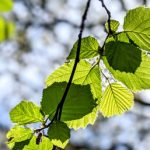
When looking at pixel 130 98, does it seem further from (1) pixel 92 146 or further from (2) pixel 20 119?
(1) pixel 92 146

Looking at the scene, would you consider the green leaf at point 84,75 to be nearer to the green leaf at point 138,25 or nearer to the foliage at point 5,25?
the green leaf at point 138,25

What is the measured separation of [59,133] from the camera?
73 centimetres

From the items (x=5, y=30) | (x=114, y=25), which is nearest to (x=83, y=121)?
(x=114, y=25)

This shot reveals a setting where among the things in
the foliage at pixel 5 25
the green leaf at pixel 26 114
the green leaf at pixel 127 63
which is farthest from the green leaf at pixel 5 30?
the green leaf at pixel 127 63

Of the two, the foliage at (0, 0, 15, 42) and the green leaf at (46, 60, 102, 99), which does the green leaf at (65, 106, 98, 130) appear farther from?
the foliage at (0, 0, 15, 42)

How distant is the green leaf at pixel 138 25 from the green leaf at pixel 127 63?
0.05ft

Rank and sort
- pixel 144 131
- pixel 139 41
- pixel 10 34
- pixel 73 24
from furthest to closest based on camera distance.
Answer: pixel 144 131
pixel 73 24
pixel 10 34
pixel 139 41

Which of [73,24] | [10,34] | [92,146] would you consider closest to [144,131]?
[92,146]

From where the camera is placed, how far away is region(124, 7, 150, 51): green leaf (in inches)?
28.0

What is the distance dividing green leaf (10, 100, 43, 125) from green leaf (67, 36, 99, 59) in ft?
0.39

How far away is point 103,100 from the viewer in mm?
793

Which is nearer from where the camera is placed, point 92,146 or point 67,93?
point 67,93

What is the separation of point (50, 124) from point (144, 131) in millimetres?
9682

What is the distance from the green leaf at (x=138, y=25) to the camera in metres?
0.71
